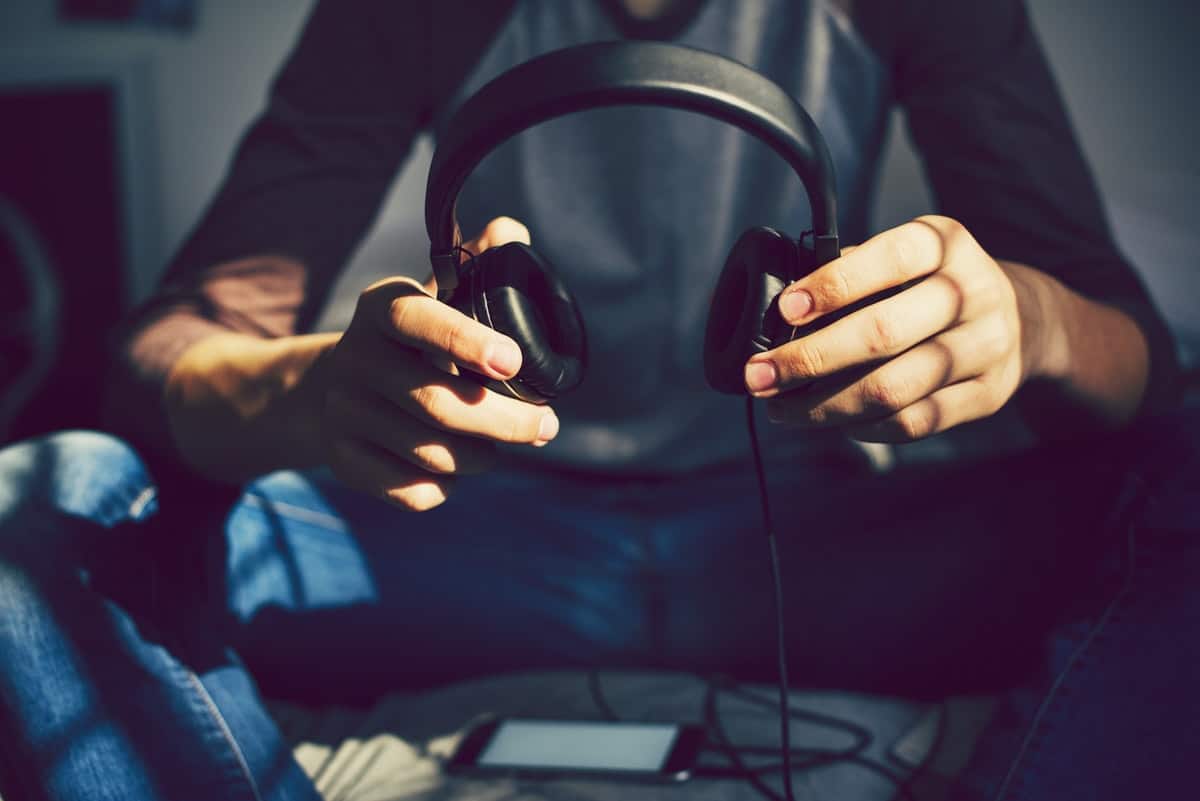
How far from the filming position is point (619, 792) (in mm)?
725

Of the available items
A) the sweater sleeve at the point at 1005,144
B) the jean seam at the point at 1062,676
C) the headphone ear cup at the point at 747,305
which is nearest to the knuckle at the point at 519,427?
the headphone ear cup at the point at 747,305

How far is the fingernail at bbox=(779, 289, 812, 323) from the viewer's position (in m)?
0.50

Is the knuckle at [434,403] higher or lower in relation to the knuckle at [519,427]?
higher

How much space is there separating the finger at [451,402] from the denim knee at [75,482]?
28 cm

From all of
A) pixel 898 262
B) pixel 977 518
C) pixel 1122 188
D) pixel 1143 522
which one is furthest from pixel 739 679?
pixel 1122 188

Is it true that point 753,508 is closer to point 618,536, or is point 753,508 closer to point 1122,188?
point 618,536

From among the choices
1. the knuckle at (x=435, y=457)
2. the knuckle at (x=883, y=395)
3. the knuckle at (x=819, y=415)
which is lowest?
the knuckle at (x=435, y=457)

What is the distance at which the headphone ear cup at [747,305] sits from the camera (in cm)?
52

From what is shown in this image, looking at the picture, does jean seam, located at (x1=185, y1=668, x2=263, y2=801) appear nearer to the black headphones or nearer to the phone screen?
the phone screen

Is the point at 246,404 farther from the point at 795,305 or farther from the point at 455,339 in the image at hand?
the point at 795,305

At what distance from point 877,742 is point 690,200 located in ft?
1.70

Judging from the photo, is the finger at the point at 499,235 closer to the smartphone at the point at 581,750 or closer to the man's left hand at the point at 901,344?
the man's left hand at the point at 901,344

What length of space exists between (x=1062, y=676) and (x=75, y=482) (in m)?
0.68

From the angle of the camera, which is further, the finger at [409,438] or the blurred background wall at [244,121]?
the blurred background wall at [244,121]
